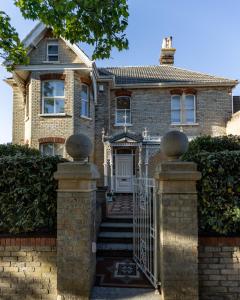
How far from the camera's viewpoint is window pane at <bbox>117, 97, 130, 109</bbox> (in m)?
15.8

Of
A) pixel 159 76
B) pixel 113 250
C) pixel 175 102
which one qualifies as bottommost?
pixel 113 250

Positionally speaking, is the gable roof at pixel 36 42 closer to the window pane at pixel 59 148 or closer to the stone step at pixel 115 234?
the window pane at pixel 59 148

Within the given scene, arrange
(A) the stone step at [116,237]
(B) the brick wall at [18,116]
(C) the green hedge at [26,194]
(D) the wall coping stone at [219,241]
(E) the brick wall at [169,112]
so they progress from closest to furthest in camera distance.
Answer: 1. (D) the wall coping stone at [219,241]
2. (C) the green hedge at [26,194]
3. (A) the stone step at [116,237]
4. (B) the brick wall at [18,116]
5. (E) the brick wall at [169,112]

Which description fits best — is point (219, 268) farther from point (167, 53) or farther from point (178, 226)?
point (167, 53)

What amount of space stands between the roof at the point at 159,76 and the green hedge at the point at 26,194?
37.2 ft

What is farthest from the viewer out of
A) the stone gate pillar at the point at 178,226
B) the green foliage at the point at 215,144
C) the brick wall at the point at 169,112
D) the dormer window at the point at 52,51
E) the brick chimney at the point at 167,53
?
the brick chimney at the point at 167,53

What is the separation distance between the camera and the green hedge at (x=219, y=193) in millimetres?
4238

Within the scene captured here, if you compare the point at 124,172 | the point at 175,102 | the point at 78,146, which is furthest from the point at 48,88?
the point at 78,146

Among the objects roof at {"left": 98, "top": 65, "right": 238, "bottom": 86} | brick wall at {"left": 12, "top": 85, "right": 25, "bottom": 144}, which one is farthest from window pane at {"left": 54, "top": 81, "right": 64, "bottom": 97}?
brick wall at {"left": 12, "top": 85, "right": 25, "bottom": 144}

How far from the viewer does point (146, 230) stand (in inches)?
198

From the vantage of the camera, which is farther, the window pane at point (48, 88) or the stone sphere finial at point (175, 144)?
the window pane at point (48, 88)

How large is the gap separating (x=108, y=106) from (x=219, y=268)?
12.3 m

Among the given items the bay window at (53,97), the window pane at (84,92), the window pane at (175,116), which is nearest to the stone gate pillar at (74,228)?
the bay window at (53,97)

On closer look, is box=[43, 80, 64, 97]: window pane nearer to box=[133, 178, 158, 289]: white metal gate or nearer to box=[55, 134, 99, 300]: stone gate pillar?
box=[133, 178, 158, 289]: white metal gate
